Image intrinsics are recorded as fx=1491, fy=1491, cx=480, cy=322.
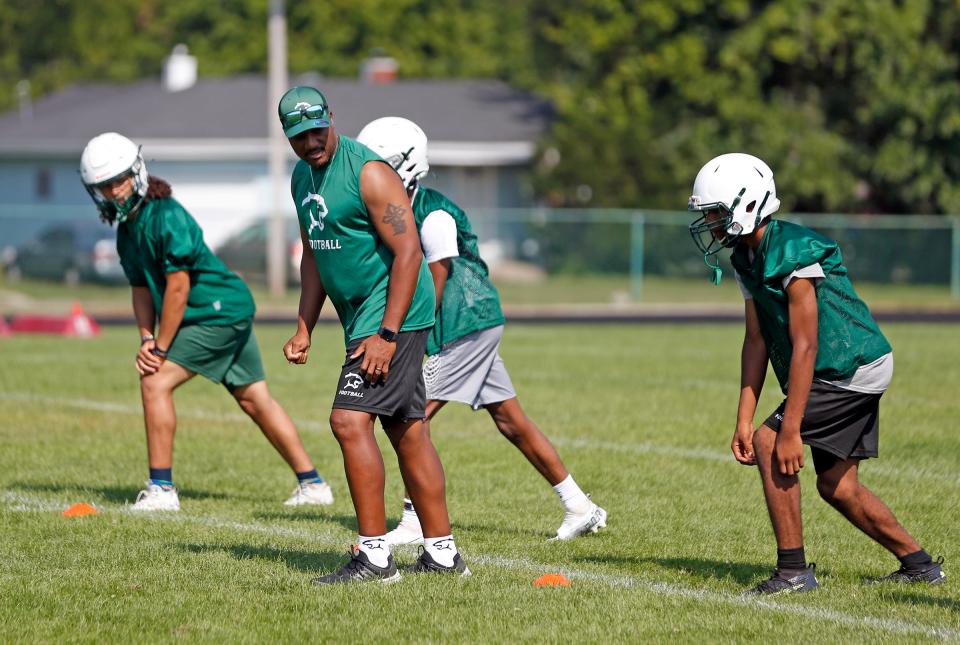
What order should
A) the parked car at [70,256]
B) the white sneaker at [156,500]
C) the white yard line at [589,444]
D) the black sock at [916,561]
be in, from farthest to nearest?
the parked car at [70,256], the white yard line at [589,444], the white sneaker at [156,500], the black sock at [916,561]

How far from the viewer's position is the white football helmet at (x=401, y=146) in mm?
7004

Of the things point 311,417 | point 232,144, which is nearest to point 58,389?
point 311,417

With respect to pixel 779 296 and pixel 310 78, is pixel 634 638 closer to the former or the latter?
pixel 779 296

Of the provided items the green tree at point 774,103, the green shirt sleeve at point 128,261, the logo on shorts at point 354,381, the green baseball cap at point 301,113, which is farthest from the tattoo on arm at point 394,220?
the green tree at point 774,103

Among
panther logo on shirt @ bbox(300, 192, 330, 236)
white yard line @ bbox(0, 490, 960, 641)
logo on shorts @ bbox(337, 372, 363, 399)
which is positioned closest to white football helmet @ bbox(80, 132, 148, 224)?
white yard line @ bbox(0, 490, 960, 641)

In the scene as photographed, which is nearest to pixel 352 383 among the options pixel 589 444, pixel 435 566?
pixel 435 566

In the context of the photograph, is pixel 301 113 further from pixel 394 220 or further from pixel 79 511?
pixel 79 511

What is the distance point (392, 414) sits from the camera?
608 cm

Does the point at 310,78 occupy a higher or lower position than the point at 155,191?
lower

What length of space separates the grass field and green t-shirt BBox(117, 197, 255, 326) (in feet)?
3.59

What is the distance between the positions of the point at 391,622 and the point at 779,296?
1.98 m

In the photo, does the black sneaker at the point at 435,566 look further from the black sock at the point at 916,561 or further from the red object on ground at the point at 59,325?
the red object on ground at the point at 59,325

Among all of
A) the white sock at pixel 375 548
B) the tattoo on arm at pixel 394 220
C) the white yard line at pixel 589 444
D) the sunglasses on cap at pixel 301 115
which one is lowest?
the white yard line at pixel 589 444

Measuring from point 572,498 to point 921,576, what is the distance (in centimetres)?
186
